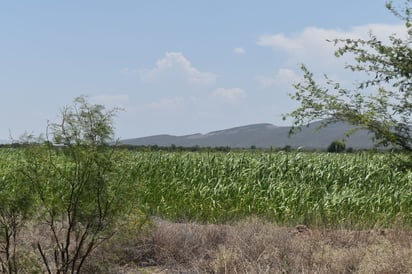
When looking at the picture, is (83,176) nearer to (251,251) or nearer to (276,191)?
(251,251)

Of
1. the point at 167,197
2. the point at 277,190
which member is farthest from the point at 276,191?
the point at 167,197

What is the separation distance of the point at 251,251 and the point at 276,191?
270 inches

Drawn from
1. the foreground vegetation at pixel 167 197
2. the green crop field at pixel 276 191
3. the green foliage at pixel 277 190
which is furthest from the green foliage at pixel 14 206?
the green foliage at pixel 277 190

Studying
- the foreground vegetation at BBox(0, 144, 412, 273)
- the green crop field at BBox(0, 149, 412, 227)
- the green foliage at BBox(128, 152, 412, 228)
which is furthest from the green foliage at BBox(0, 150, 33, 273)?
the green foliage at BBox(128, 152, 412, 228)

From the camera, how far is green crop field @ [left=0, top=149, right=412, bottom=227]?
435 inches

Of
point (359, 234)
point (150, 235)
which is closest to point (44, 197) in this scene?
point (150, 235)

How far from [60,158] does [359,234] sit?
445 cm

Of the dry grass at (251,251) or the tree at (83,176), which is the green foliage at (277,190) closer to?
the dry grass at (251,251)

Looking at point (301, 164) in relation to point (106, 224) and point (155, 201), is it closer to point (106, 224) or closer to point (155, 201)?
point (155, 201)

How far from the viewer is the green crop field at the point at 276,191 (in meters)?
11.0

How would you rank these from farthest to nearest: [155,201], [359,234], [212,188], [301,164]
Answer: [301,164] < [212,188] < [155,201] < [359,234]

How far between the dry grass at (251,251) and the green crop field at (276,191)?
141 cm

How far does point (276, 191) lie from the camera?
1324 cm

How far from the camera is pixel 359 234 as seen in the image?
774 centimetres
